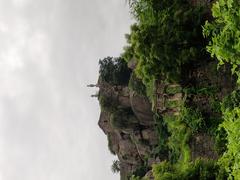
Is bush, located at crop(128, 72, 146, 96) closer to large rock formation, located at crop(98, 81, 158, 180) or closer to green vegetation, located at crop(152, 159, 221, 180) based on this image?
large rock formation, located at crop(98, 81, 158, 180)

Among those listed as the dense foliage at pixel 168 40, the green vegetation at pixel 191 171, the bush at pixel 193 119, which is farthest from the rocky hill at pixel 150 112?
the green vegetation at pixel 191 171

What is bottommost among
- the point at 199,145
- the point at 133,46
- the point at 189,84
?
the point at 199,145

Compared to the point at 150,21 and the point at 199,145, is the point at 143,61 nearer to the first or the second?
the point at 150,21

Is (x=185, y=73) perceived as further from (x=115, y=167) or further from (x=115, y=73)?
(x=115, y=167)

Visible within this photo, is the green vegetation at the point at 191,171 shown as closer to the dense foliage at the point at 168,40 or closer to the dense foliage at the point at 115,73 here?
the dense foliage at the point at 168,40

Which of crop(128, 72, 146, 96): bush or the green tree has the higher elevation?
crop(128, 72, 146, 96): bush

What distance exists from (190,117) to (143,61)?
4.22 metres

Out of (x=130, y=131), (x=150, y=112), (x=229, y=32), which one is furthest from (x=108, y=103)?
(x=229, y=32)

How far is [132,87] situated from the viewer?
1465 inches

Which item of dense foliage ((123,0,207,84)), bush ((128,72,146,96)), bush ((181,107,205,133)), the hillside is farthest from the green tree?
dense foliage ((123,0,207,84))

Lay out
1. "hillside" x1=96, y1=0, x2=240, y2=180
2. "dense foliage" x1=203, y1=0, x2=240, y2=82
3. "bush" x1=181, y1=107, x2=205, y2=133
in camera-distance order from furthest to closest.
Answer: "bush" x1=181, y1=107, x2=205, y2=133 < "hillside" x1=96, y1=0, x2=240, y2=180 < "dense foliage" x1=203, y1=0, x2=240, y2=82

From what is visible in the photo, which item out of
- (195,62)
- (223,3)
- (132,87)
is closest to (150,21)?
(195,62)

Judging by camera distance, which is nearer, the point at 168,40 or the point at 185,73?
the point at 168,40

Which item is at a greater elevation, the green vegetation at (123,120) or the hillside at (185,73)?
the hillside at (185,73)
